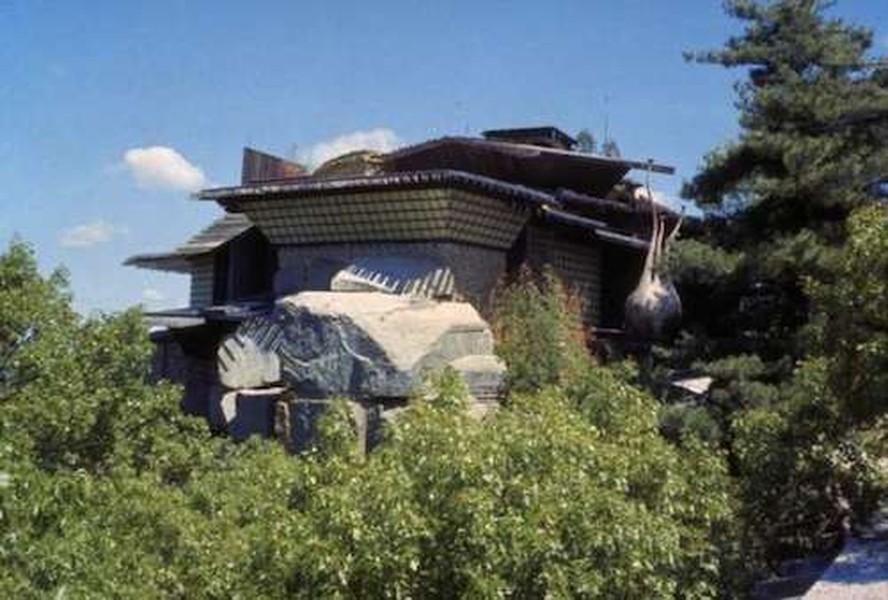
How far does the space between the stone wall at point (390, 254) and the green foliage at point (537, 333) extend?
0.35 meters

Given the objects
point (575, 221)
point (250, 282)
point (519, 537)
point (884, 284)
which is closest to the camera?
point (519, 537)

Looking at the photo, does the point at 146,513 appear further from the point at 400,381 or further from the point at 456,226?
the point at 456,226

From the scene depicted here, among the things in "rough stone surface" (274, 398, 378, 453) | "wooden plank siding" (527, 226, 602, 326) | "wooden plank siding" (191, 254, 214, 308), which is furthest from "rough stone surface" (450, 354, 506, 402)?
"wooden plank siding" (191, 254, 214, 308)

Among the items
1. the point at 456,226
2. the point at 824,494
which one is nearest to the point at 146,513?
the point at 824,494

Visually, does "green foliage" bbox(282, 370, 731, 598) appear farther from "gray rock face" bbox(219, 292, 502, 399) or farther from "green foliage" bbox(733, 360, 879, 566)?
"gray rock face" bbox(219, 292, 502, 399)

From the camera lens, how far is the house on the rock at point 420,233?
14.9 meters

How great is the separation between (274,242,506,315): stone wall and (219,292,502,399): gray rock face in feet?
2.12

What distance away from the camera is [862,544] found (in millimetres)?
8852

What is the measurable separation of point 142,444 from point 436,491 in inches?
204

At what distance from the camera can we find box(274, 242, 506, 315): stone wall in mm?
15062

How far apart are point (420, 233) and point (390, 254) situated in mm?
648

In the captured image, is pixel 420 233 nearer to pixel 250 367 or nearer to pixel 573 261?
pixel 250 367

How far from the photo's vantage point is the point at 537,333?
46.9 feet

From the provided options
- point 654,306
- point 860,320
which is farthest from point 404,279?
point 860,320
